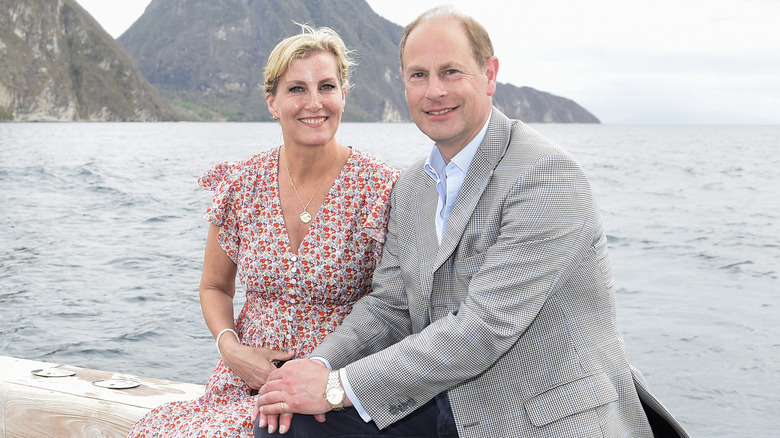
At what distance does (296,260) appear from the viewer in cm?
302

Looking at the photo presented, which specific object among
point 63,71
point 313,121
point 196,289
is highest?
point 63,71

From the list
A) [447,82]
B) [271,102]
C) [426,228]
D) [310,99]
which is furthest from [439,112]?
[271,102]

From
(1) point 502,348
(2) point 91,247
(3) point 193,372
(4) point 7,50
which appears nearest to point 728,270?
(3) point 193,372

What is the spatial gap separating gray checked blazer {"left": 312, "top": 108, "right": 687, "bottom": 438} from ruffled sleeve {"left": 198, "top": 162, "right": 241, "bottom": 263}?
1.07 metres

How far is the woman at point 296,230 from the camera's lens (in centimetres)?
Result: 302

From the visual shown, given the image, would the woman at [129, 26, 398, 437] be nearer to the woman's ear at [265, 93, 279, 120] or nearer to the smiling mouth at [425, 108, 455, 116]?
the woman's ear at [265, 93, 279, 120]

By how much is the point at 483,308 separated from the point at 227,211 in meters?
1.42

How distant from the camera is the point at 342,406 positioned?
7.88 ft

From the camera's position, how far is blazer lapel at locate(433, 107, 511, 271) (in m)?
2.47

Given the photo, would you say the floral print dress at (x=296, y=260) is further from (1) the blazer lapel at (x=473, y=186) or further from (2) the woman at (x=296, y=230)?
(1) the blazer lapel at (x=473, y=186)

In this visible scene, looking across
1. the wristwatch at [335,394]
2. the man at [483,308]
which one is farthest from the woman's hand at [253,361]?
the wristwatch at [335,394]

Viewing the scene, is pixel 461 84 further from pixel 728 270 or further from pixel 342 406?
pixel 728 270

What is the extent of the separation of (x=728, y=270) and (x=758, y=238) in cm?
456

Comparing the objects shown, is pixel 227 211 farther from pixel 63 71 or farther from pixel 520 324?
pixel 63 71
